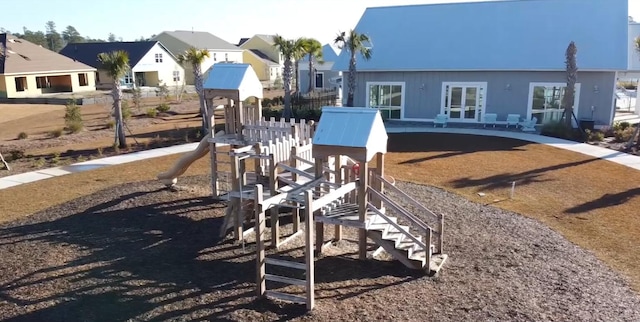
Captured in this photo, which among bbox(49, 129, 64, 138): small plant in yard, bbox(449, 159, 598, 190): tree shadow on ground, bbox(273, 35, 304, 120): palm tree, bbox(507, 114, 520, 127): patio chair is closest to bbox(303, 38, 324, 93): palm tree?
bbox(273, 35, 304, 120): palm tree

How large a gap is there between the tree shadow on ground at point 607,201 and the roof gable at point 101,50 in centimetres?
5424

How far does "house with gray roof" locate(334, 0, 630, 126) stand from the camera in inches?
1038

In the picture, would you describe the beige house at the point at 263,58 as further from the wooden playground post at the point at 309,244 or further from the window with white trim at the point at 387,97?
the wooden playground post at the point at 309,244

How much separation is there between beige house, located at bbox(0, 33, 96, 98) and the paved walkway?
3495 centimetres

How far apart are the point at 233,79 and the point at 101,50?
57.0 m

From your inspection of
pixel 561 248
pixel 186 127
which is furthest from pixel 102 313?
pixel 186 127

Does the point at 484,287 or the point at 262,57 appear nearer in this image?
the point at 484,287

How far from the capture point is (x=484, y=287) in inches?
349

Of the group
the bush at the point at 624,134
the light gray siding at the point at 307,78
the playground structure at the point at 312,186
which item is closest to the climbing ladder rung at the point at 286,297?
the playground structure at the point at 312,186

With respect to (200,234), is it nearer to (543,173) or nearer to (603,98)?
(543,173)

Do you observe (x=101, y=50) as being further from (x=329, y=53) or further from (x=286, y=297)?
(x=286, y=297)

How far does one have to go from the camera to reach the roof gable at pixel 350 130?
882 cm

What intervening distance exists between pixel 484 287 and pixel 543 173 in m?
9.77

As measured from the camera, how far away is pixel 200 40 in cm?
7212
